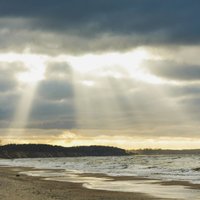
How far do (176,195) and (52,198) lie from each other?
28.7 feet

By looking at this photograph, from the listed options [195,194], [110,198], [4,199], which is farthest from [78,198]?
[195,194]

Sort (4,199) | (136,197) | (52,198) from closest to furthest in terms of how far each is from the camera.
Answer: (4,199), (52,198), (136,197)

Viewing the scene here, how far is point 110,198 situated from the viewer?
3216 centimetres

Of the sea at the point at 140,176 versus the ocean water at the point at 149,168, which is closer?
the sea at the point at 140,176

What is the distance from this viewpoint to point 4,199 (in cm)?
2848

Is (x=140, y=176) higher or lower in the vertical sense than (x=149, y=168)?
lower

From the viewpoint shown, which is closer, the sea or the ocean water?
the sea

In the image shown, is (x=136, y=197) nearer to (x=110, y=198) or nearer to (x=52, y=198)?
(x=110, y=198)

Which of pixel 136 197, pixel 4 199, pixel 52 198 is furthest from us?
pixel 136 197

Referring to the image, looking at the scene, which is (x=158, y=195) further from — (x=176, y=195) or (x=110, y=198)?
(x=110, y=198)

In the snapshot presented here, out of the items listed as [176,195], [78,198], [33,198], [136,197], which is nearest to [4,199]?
[33,198]

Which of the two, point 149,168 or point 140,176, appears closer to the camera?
point 140,176

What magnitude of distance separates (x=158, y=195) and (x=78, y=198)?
585 cm

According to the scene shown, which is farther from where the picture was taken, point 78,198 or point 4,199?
point 78,198
